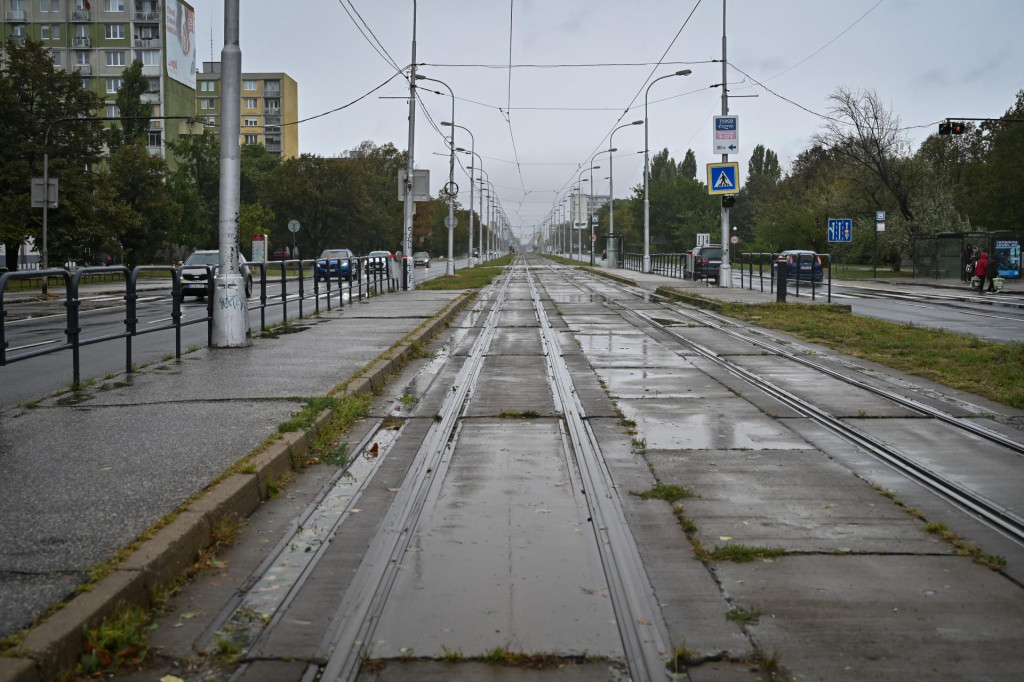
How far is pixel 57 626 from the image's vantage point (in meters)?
3.79

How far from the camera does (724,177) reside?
31500 millimetres

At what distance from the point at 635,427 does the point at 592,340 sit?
8.51 m

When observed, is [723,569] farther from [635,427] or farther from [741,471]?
[635,427]

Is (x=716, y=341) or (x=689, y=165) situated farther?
(x=689, y=165)

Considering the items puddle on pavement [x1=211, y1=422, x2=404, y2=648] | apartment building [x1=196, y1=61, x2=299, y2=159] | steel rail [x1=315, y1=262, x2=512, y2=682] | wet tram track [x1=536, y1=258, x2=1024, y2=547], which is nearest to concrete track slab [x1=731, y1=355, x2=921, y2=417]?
wet tram track [x1=536, y1=258, x2=1024, y2=547]

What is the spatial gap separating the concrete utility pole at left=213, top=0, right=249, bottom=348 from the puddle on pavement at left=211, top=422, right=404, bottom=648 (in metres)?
6.91

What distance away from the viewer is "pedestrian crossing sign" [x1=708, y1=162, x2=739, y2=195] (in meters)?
31.4

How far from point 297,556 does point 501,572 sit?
1.04 meters

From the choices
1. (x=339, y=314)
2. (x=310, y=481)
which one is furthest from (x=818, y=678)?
(x=339, y=314)

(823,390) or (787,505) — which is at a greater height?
(823,390)

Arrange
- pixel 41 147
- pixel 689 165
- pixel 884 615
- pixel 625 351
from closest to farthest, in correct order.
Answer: pixel 884 615 → pixel 625 351 → pixel 41 147 → pixel 689 165

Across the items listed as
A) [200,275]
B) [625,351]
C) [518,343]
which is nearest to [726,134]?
[518,343]

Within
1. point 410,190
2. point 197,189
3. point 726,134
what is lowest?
point 410,190

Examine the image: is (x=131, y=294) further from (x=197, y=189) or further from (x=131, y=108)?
(x=197, y=189)
